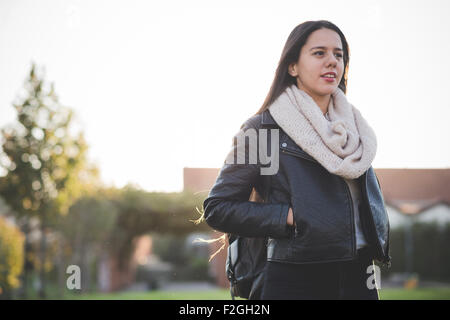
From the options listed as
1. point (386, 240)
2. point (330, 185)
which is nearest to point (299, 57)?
point (330, 185)

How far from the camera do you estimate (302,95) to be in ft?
5.85

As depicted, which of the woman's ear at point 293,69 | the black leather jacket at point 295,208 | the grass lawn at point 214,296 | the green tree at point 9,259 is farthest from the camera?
the grass lawn at point 214,296

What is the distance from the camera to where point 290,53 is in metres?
1.82

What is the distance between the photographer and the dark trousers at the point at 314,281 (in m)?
1.56

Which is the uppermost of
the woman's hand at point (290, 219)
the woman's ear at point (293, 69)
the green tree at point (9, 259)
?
the woman's ear at point (293, 69)

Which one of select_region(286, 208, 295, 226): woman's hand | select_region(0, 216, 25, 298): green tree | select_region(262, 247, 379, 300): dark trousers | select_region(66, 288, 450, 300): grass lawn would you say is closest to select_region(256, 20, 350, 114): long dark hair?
select_region(286, 208, 295, 226): woman's hand

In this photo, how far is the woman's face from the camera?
→ 1760 millimetres

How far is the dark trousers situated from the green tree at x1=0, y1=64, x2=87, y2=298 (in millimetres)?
7018

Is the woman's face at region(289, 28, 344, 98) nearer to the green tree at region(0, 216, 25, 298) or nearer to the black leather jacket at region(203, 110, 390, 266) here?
the black leather jacket at region(203, 110, 390, 266)

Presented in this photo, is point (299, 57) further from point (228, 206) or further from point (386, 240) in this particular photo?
point (386, 240)

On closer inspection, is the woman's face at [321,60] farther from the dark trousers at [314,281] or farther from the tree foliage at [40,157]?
the tree foliage at [40,157]

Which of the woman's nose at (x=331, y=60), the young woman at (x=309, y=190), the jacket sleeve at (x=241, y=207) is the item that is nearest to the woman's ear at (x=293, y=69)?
the young woman at (x=309, y=190)

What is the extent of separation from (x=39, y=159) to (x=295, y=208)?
737 centimetres
